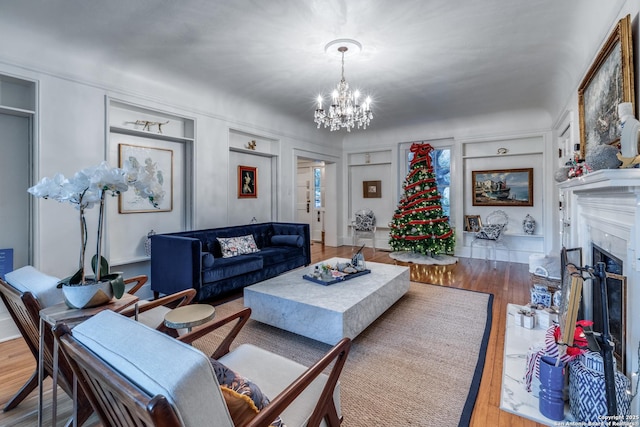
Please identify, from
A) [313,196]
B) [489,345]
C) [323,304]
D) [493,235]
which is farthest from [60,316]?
[313,196]

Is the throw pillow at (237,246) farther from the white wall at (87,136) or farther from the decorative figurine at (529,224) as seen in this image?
the decorative figurine at (529,224)

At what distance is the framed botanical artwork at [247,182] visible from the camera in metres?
5.38

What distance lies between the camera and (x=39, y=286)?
5.09 ft

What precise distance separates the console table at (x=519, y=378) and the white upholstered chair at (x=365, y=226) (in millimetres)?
4107

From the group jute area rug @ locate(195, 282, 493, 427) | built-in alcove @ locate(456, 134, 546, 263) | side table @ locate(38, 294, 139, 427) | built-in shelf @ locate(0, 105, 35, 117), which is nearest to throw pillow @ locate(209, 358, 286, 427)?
side table @ locate(38, 294, 139, 427)

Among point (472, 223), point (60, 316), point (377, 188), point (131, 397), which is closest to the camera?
point (131, 397)

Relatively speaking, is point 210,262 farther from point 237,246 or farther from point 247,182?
point 247,182

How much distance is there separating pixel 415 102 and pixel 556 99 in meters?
2.03

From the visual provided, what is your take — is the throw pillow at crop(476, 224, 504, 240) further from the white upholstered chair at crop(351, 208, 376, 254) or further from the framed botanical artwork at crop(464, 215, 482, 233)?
the white upholstered chair at crop(351, 208, 376, 254)

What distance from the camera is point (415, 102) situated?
16.7ft

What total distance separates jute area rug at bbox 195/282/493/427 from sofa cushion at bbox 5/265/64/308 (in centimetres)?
128

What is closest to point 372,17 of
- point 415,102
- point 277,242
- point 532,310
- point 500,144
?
point 415,102

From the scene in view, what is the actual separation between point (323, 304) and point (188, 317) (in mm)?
1068

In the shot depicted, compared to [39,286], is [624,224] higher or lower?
higher
